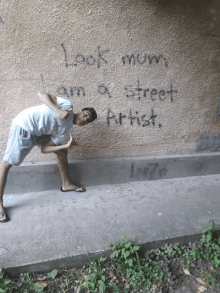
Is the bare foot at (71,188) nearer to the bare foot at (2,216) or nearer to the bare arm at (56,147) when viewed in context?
the bare arm at (56,147)

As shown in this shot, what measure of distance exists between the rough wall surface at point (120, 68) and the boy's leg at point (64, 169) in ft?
0.78

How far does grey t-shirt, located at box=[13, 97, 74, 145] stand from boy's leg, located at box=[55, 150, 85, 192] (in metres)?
0.38

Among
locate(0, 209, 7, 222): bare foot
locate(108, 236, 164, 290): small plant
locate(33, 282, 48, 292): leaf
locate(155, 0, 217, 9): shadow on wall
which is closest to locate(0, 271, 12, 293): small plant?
locate(33, 282, 48, 292): leaf

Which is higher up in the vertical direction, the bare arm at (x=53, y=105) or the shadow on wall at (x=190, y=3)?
the shadow on wall at (x=190, y=3)

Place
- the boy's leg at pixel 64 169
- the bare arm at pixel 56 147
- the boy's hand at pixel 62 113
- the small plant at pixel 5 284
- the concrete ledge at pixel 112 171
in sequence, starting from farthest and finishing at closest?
the concrete ledge at pixel 112 171
the boy's leg at pixel 64 169
the bare arm at pixel 56 147
the boy's hand at pixel 62 113
the small plant at pixel 5 284

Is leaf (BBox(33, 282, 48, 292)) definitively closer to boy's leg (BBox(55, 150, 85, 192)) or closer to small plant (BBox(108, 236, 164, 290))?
small plant (BBox(108, 236, 164, 290))

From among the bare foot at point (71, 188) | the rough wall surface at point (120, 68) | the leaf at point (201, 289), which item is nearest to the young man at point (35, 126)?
the rough wall surface at point (120, 68)

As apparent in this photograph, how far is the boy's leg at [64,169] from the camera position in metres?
2.66

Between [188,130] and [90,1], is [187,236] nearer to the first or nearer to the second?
[188,130]

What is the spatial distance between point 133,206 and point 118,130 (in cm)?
108

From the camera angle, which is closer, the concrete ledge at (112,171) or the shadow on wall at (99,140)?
the concrete ledge at (112,171)

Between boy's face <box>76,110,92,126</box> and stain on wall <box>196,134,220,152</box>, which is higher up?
boy's face <box>76,110,92,126</box>

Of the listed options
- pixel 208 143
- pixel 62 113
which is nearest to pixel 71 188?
pixel 62 113

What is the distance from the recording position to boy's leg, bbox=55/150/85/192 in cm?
266
